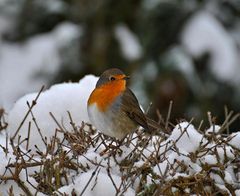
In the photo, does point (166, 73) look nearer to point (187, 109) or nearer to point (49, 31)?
point (187, 109)

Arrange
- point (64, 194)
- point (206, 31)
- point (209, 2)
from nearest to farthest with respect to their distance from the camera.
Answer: point (64, 194) < point (206, 31) < point (209, 2)

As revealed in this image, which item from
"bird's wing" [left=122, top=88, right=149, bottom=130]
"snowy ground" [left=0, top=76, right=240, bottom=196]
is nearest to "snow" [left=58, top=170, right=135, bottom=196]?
"snowy ground" [left=0, top=76, right=240, bottom=196]

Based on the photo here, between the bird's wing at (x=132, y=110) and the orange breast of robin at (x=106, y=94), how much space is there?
44 millimetres

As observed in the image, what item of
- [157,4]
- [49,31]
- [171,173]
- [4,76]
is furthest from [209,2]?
[171,173]

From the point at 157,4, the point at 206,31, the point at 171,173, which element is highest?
the point at 157,4

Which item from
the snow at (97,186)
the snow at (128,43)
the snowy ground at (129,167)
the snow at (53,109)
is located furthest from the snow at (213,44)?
the snow at (97,186)

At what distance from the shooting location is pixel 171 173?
9.54ft

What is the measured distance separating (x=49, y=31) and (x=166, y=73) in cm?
157

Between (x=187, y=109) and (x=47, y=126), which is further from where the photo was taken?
(x=187, y=109)

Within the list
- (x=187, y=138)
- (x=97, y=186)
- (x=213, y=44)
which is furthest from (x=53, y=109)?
(x=213, y=44)

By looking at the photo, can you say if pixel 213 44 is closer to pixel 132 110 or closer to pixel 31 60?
pixel 31 60

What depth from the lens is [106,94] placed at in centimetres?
395

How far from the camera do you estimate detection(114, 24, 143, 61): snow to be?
895cm

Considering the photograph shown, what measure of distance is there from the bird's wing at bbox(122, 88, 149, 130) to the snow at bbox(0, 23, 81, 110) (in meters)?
4.86
